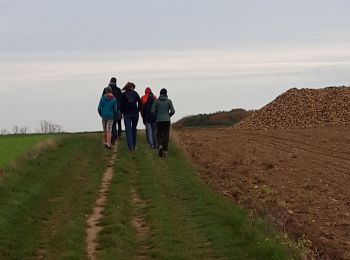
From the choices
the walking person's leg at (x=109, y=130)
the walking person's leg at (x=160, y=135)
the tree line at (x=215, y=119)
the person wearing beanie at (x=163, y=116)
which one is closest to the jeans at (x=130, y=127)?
the walking person's leg at (x=109, y=130)

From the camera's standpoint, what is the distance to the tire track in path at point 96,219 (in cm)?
880

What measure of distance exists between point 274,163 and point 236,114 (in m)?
32.3

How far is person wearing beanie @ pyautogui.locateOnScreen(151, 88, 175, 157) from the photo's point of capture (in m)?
19.0

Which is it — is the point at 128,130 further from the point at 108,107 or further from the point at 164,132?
the point at 164,132

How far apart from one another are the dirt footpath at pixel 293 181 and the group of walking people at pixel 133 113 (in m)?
1.25

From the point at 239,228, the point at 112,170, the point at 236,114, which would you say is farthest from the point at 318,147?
the point at 236,114

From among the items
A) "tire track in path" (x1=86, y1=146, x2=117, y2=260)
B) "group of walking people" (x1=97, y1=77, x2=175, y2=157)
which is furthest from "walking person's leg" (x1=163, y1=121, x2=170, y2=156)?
"tire track in path" (x1=86, y1=146, x2=117, y2=260)

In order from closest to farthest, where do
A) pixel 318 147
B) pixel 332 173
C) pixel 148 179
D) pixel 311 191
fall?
pixel 311 191 → pixel 148 179 → pixel 332 173 → pixel 318 147

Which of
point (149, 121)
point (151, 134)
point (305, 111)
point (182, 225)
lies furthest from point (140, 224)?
point (305, 111)

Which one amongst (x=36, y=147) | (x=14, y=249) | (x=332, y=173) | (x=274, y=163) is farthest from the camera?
(x=36, y=147)

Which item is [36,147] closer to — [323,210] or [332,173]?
[332,173]

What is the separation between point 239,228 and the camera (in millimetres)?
9562

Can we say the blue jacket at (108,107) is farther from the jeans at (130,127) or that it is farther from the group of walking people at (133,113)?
the jeans at (130,127)

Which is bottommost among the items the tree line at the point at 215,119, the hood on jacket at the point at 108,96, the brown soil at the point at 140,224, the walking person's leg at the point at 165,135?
the brown soil at the point at 140,224
